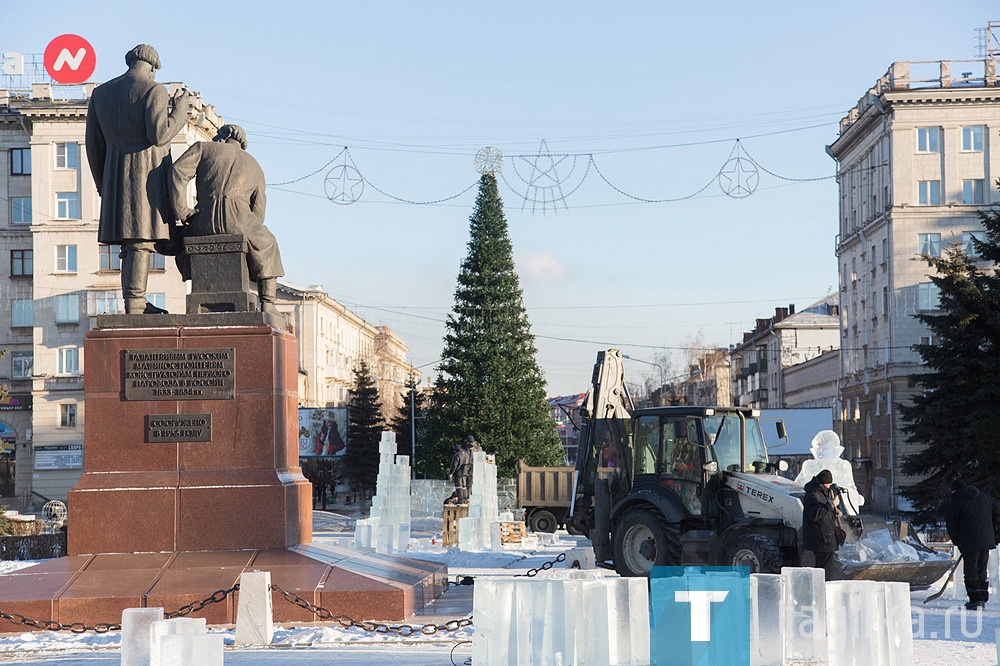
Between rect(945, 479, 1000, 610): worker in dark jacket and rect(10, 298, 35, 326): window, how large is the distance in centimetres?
5380

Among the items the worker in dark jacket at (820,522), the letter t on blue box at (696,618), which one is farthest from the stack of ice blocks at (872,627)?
the worker in dark jacket at (820,522)

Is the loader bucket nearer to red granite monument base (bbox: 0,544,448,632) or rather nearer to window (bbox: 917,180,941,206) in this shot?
red granite monument base (bbox: 0,544,448,632)

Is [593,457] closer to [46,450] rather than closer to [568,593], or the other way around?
[568,593]

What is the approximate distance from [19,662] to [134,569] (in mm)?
1841

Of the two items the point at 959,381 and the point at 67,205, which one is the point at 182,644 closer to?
the point at 959,381

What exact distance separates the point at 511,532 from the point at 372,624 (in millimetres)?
17782

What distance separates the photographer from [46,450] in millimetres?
55531

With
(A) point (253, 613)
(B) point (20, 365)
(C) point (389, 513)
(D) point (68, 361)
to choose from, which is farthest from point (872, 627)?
(B) point (20, 365)

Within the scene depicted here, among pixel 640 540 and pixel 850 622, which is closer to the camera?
pixel 850 622

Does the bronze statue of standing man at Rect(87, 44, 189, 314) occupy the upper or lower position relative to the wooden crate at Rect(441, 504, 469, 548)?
upper

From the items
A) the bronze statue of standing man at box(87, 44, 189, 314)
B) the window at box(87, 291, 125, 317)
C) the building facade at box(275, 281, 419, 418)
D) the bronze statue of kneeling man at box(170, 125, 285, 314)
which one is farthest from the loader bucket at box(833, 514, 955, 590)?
the building facade at box(275, 281, 419, 418)

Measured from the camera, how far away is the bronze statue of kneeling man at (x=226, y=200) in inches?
511

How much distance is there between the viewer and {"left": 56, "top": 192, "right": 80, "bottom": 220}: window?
58188mm

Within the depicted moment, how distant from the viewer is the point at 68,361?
57.5m
